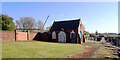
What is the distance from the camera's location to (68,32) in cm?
2666

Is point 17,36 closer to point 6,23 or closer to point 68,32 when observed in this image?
point 68,32

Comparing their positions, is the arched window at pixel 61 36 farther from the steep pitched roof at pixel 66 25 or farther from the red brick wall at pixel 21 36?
the red brick wall at pixel 21 36

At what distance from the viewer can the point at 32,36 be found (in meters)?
28.5

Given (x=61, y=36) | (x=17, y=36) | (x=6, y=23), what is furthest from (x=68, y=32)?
(x=6, y=23)

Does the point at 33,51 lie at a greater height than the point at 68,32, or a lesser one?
lesser

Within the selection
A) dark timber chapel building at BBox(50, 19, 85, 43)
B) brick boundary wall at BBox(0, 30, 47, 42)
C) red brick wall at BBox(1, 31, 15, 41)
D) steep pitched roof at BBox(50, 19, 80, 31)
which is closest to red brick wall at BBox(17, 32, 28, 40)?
brick boundary wall at BBox(0, 30, 47, 42)

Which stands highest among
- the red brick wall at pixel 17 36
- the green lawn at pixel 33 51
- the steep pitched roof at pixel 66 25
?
the steep pitched roof at pixel 66 25

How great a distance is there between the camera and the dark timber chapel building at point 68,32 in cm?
2549

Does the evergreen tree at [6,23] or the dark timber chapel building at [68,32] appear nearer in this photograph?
the dark timber chapel building at [68,32]

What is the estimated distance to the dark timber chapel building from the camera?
25487 millimetres

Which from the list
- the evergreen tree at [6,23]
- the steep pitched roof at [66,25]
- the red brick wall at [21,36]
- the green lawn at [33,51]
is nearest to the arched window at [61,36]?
the steep pitched roof at [66,25]

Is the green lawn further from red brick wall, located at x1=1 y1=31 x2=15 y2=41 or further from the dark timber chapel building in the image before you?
the dark timber chapel building

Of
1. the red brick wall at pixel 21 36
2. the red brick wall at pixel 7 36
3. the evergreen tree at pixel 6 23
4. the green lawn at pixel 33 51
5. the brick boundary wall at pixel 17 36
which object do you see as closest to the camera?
the green lawn at pixel 33 51

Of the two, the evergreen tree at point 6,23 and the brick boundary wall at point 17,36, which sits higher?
the evergreen tree at point 6,23
